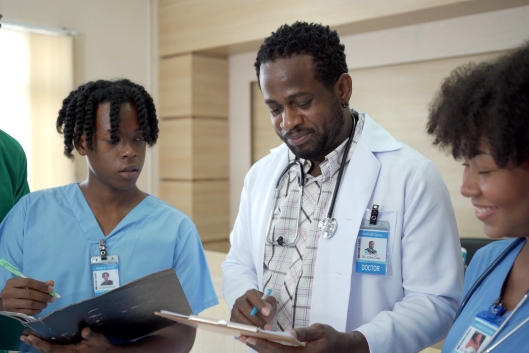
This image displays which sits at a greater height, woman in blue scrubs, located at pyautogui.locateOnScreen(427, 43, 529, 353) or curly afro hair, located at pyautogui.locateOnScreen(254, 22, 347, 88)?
curly afro hair, located at pyautogui.locateOnScreen(254, 22, 347, 88)

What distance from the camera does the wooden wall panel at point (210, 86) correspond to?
464 cm

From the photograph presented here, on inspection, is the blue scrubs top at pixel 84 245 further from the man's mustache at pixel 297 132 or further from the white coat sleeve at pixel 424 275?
the white coat sleeve at pixel 424 275

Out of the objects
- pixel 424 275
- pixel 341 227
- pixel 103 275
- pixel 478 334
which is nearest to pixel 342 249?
pixel 341 227

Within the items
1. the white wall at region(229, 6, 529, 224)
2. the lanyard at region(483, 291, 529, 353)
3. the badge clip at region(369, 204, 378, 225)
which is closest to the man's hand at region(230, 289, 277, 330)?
the badge clip at region(369, 204, 378, 225)

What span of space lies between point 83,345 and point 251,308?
0.44m

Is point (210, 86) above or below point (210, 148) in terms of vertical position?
above

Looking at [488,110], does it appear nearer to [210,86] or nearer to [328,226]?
[328,226]

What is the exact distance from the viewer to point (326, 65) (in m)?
1.56

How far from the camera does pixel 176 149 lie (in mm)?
4766

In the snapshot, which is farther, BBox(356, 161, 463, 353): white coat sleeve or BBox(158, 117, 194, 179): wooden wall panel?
BBox(158, 117, 194, 179): wooden wall panel

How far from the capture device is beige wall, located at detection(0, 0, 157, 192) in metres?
4.21

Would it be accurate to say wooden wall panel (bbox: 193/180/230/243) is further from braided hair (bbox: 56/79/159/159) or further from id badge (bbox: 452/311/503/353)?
id badge (bbox: 452/311/503/353)

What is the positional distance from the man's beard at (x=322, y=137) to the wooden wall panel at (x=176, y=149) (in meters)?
3.15

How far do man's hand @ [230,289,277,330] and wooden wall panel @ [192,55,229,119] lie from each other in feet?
10.8
